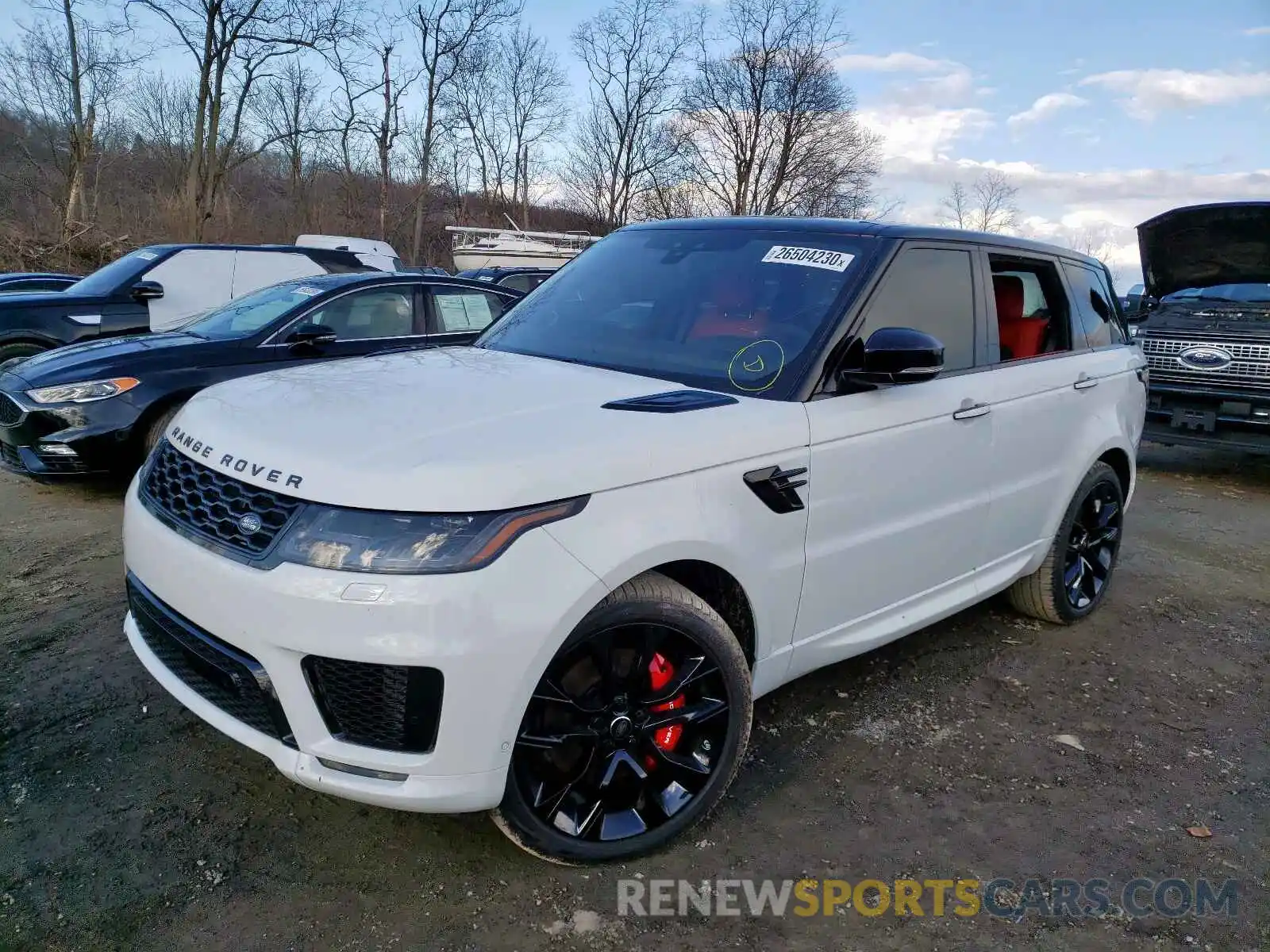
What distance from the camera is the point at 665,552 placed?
6.98ft

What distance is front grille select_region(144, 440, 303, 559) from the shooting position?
196cm

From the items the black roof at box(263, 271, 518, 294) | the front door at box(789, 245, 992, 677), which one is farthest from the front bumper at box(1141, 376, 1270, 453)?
the black roof at box(263, 271, 518, 294)

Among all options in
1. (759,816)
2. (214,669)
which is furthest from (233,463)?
(759,816)

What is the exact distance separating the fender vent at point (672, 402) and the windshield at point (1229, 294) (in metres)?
7.71

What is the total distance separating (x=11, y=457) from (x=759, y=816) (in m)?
5.27

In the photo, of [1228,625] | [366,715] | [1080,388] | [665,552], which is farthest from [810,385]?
[1228,625]

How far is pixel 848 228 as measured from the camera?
10.1ft

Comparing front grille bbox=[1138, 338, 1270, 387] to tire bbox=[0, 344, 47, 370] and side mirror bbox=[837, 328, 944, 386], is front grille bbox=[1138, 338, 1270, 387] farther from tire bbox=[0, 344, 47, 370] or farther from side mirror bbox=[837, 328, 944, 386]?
tire bbox=[0, 344, 47, 370]

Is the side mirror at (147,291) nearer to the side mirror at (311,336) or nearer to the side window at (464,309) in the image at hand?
the side mirror at (311,336)

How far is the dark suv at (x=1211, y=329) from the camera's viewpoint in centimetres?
730

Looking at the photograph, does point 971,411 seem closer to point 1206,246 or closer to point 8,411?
point 8,411

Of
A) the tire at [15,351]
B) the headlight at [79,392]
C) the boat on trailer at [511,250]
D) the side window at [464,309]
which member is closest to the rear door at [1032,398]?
the side window at [464,309]

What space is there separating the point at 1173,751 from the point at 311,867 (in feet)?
9.80

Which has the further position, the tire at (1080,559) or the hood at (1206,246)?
the hood at (1206,246)
